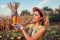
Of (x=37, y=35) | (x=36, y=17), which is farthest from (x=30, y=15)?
(x=37, y=35)

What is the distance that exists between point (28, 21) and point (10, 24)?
273mm

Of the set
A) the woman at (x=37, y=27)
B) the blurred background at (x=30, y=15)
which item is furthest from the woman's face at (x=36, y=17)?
the blurred background at (x=30, y=15)

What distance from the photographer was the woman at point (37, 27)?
2.81 meters

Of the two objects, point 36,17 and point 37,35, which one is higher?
point 36,17

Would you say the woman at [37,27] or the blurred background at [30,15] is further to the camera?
the blurred background at [30,15]

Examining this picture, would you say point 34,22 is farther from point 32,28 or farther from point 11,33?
point 11,33

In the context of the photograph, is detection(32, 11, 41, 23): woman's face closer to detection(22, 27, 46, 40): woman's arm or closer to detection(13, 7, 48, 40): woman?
detection(13, 7, 48, 40): woman

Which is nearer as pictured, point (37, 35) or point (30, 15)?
point (37, 35)

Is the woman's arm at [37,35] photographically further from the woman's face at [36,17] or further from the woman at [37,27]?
the woman's face at [36,17]

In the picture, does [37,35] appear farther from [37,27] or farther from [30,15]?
[30,15]

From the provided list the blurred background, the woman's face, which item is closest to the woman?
the woman's face

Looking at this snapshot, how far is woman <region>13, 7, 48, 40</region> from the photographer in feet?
9.23

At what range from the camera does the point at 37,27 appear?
2883mm

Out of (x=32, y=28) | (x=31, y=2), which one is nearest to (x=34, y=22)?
(x=32, y=28)
